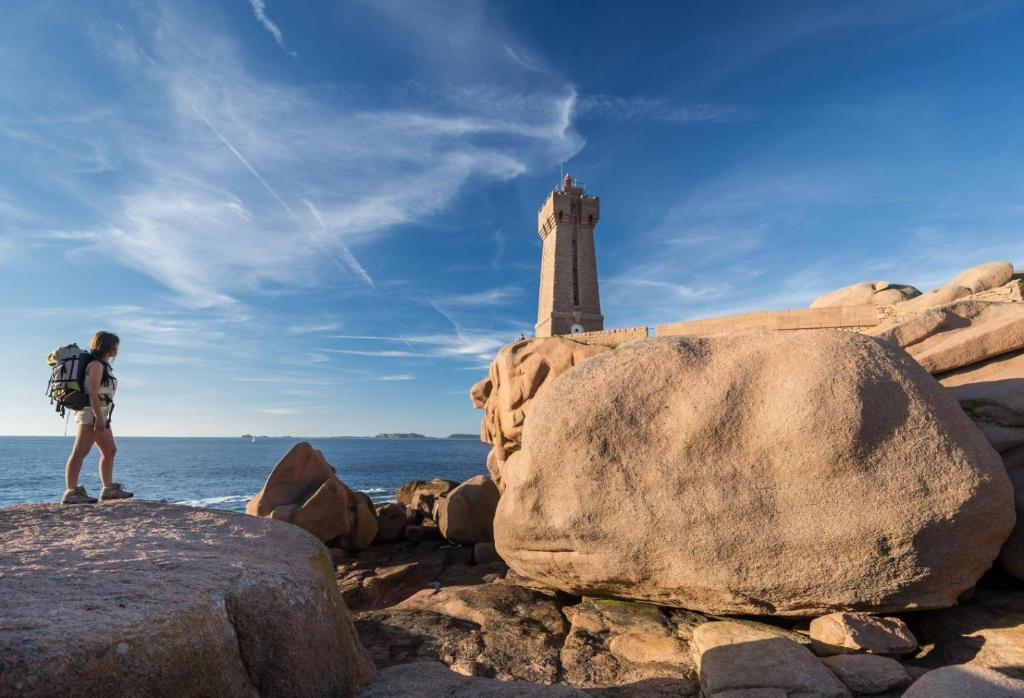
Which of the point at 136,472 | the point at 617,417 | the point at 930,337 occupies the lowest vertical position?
the point at 136,472

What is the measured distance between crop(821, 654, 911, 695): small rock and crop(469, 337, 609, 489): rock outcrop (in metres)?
9.66

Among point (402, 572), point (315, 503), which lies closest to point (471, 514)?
point (402, 572)

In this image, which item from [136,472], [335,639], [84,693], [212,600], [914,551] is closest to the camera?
[84,693]

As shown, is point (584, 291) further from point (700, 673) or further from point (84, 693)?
point (84, 693)

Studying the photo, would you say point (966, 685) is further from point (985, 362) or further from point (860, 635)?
point (985, 362)

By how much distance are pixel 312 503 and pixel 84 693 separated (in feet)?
40.0

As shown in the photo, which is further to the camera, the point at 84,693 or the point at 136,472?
the point at 136,472

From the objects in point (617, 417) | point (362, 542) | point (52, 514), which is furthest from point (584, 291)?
point (52, 514)

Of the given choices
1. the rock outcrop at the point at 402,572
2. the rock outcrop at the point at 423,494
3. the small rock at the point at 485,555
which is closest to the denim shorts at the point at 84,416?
the rock outcrop at the point at 402,572

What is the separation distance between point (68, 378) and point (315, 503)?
8449mm

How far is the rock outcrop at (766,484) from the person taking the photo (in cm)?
464

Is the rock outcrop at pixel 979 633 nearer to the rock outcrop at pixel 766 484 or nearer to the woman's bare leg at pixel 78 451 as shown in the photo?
the rock outcrop at pixel 766 484

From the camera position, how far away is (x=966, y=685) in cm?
303

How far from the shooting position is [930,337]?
802cm
